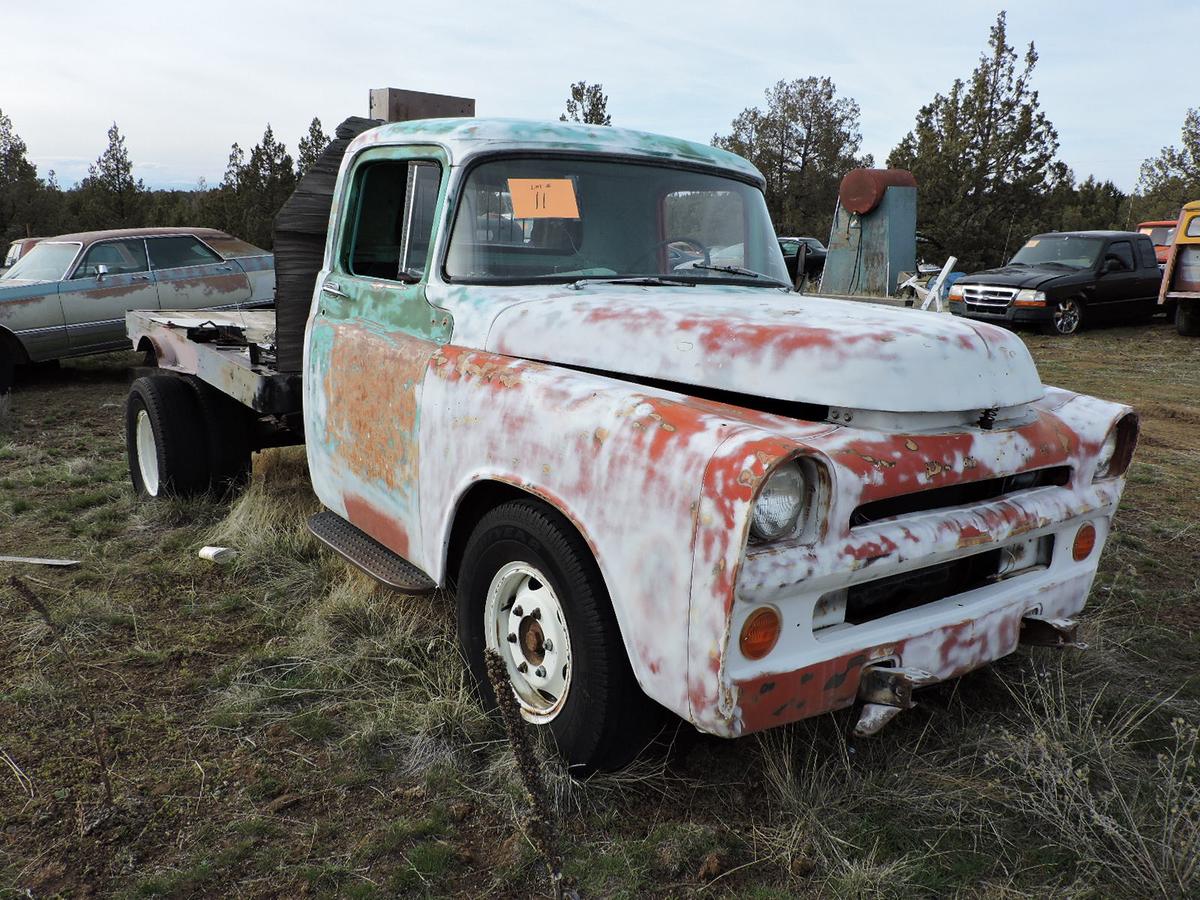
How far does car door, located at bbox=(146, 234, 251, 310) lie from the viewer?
34.3 ft

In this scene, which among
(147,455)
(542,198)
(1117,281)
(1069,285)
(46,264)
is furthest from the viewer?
(1117,281)

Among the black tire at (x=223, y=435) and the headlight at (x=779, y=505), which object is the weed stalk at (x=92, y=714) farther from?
the black tire at (x=223, y=435)

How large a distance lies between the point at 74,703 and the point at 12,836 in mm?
766

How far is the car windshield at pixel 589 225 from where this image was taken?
3.39 m

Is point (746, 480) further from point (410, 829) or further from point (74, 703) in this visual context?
point (74, 703)

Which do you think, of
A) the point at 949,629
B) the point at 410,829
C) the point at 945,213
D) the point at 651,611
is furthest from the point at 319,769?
the point at 945,213

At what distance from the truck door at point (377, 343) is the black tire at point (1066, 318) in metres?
13.3

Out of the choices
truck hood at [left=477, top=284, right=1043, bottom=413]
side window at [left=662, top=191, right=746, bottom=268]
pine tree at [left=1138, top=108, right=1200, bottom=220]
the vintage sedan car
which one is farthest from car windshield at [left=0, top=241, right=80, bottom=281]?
pine tree at [left=1138, top=108, right=1200, bottom=220]

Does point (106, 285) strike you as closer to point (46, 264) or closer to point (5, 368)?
point (46, 264)

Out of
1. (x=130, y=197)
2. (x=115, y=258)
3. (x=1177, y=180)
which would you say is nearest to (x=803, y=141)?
(x=1177, y=180)

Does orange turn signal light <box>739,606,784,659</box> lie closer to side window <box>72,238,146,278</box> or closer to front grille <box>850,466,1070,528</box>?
front grille <box>850,466,1070,528</box>

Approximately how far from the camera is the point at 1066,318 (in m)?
14.9

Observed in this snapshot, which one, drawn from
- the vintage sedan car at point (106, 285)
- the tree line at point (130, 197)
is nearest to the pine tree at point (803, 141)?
the tree line at point (130, 197)

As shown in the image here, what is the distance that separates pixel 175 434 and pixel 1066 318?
45.2 ft
